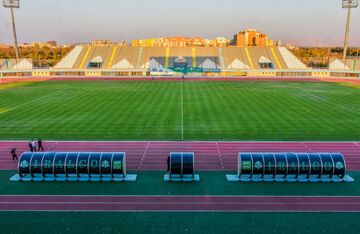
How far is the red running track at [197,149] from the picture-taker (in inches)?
763

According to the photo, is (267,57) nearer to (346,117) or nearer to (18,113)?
(346,117)

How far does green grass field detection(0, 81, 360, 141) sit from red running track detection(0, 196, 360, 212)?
9629 millimetres

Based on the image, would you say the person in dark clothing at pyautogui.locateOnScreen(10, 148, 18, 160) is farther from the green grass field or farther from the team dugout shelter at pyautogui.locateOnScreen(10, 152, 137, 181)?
the green grass field

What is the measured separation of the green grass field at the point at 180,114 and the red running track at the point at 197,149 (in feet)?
5.05

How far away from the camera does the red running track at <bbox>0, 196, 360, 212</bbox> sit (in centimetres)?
1415

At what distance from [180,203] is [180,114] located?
1892 centimetres

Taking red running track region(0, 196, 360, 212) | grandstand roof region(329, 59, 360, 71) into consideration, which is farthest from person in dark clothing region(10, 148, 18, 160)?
grandstand roof region(329, 59, 360, 71)

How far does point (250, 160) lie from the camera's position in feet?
55.5

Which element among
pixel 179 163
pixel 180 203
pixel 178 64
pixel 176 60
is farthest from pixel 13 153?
pixel 176 60
